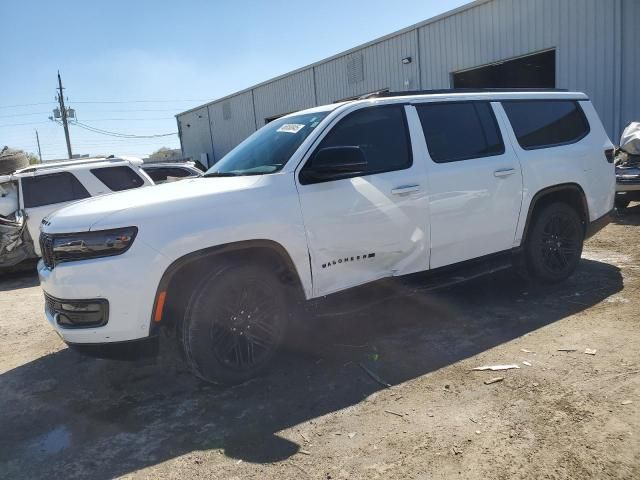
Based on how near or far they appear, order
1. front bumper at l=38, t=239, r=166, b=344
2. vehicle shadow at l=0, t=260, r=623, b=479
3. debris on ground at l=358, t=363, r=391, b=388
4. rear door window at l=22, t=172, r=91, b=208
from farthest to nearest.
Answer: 1. rear door window at l=22, t=172, r=91, b=208
2. debris on ground at l=358, t=363, r=391, b=388
3. front bumper at l=38, t=239, r=166, b=344
4. vehicle shadow at l=0, t=260, r=623, b=479

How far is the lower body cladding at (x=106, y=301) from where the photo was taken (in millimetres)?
3172

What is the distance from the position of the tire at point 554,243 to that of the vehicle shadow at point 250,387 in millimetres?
209

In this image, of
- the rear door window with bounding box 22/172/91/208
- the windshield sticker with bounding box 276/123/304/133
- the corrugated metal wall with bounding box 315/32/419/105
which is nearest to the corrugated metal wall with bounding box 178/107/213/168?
the corrugated metal wall with bounding box 315/32/419/105

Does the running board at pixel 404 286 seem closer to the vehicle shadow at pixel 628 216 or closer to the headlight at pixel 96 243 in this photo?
the headlight at pixel 96 243

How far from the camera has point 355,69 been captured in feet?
64.5

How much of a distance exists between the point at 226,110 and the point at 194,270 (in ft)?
96.2

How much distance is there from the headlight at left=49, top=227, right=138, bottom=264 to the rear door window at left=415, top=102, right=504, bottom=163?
8.27 feet

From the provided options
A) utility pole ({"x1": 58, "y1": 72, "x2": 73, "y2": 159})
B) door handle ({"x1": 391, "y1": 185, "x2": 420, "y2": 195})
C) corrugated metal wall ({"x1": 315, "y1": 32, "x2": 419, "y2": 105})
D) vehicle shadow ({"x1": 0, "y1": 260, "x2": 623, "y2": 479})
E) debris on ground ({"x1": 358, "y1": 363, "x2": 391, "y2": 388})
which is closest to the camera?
vehicle shadow ({"x1": 0, "y1": 260, "x2": 623, "y2": 479})

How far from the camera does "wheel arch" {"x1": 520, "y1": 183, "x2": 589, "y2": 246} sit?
503 centimetres

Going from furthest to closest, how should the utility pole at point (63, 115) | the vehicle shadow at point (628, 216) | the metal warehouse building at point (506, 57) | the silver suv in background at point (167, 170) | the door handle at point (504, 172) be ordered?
1. the utility pole at point (63, 115)
2. the metal warehouse building at point (506, 57)
3. the silver suv in background at point (167, 170)
4. the vehicle shadow at point (628, 216)
5. the door handle at point (504, 172)

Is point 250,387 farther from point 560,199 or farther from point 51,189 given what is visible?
point 51,189

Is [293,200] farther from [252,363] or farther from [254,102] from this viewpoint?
[254,102]

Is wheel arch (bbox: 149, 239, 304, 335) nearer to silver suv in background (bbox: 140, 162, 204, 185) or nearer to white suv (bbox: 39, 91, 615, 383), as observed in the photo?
white suv (bbox: 39, 91, 615, 383)

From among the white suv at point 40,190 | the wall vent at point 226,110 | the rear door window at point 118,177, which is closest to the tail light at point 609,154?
the white suv at point 40,190
